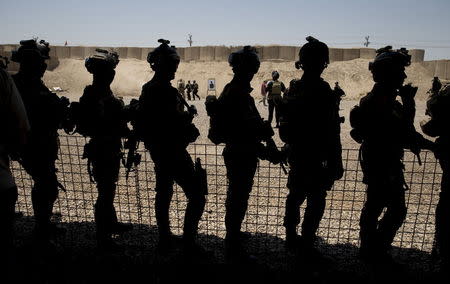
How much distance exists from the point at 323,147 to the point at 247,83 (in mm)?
936

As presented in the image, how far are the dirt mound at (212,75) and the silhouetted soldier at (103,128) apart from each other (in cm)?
3503

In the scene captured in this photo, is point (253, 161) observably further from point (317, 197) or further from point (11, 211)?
point (11, 211)

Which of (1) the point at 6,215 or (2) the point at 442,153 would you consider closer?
(1) the point at 6,215

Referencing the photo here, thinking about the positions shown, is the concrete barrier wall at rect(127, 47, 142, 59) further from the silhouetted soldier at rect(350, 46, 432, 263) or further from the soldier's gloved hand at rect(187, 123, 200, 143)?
the silhouetted soldier at rect(350, 46, 432, 263)

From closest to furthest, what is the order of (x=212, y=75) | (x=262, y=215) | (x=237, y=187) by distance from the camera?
1. (x=237, y=187)
2. (x=262, y=215)
3. (x=212, y=75)

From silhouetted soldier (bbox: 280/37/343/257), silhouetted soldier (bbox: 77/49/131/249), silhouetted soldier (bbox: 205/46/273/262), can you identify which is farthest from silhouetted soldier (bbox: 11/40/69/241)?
silhouetted soldier (bbox: 280/37/343/257)

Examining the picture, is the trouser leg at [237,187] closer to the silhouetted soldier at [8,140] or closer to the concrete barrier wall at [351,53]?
the silhouetted soldier at [8,140]

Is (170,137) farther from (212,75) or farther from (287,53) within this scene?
(287,53)

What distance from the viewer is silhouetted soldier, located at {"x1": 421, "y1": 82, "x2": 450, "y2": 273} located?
3369 millimetres

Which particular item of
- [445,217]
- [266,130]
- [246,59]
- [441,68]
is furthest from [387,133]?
[441,68]

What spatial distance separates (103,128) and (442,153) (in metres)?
3.23

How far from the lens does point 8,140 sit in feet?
8.85

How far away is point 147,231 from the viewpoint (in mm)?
4684

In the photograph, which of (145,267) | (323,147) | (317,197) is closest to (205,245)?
(145,267)
